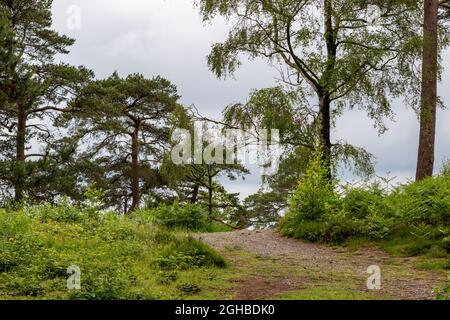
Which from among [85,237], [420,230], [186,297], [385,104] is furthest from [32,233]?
[385,104]

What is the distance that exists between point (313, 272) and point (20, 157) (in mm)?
19272

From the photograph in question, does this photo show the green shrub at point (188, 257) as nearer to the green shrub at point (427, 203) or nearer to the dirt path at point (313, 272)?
the dirt path at point (313, 272)

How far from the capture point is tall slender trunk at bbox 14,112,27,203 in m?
23.1

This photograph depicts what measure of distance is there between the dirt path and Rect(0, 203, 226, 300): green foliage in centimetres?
85

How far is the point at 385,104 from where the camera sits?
17.2 m

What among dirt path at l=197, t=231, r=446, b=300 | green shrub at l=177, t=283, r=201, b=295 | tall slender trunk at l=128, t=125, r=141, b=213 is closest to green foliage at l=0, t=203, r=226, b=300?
green shrub at l=177, t=283, r=201, b=295

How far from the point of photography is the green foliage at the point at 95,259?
23.2ft

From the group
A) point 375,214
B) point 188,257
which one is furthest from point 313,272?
point 375,214

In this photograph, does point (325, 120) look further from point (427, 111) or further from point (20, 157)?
point (20, 157)

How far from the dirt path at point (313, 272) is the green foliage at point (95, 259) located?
85cm

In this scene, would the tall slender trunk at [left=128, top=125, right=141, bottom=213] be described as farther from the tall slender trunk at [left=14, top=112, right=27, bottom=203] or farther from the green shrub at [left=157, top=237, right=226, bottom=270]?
the green shrub at [left=157, top=237, right=226, bottom=270]

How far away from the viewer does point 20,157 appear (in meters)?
25.3

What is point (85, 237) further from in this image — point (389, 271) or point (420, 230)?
point (420, 230)
